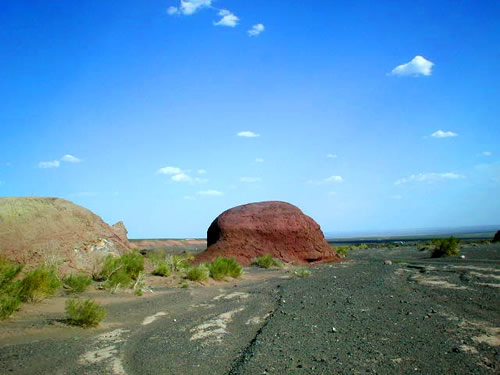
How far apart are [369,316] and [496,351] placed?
2555 millimetres

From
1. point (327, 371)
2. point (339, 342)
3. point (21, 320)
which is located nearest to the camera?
point (327, 371)

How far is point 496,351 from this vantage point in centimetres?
542

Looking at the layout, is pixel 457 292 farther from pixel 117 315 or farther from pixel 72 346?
pixel 72 346

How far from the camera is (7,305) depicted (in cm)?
715

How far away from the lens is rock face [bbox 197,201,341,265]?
895 inches

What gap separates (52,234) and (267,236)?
13.6 m

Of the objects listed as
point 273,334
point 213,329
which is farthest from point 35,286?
point 273,334

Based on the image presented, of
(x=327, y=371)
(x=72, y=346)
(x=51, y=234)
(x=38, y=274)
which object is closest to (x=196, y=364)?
(x=327, y=371)

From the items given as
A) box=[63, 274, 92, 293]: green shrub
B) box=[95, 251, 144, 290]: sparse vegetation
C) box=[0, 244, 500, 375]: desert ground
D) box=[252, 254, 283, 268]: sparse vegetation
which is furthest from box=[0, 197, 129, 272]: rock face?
box=[252, 254, 283, 268]: sparse vegetation

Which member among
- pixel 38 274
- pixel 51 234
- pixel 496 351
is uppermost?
pixel 51 234

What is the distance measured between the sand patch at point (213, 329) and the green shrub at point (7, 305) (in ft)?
11.3

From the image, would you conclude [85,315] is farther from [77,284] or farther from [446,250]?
[446,250]

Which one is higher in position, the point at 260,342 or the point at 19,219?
the point at 19,219

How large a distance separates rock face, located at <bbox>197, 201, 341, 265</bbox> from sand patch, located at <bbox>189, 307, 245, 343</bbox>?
1358cm
